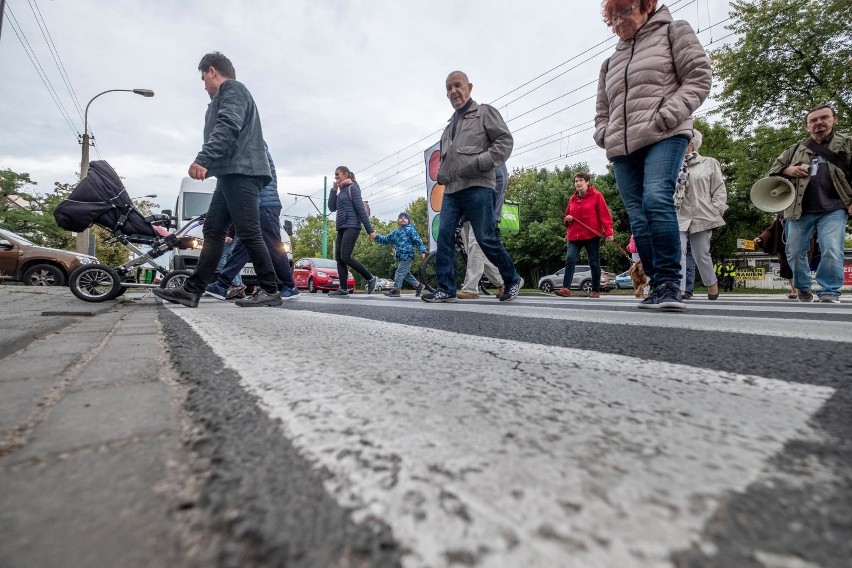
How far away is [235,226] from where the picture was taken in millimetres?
3789

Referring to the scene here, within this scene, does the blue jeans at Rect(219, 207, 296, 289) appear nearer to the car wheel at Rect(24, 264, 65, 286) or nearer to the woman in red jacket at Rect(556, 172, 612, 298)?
the woman in red jacket at Rect(556, 172, 612, 298)

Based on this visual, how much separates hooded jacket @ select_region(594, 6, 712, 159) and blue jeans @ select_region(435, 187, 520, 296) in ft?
4.71

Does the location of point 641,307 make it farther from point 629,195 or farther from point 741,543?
point 741,543

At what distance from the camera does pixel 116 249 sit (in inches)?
1570

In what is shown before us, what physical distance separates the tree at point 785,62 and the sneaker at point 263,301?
20.0 meters

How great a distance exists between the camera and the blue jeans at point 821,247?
444 cm

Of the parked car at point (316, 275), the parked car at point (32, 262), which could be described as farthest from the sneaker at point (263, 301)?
the parked car at point (316, 275)

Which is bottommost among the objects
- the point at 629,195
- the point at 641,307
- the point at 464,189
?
the point at 641,307

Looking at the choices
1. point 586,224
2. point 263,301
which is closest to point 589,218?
point 586,224

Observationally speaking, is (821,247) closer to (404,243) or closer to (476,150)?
(476,150)

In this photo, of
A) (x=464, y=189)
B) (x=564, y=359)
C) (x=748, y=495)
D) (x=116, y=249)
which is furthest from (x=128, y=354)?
(x=116, y=249)

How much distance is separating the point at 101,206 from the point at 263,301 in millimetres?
2243

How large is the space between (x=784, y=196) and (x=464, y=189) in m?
3.50

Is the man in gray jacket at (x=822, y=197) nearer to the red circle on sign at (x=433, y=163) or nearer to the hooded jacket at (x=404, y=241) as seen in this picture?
the hooded jacket at (x=404, y=241)
